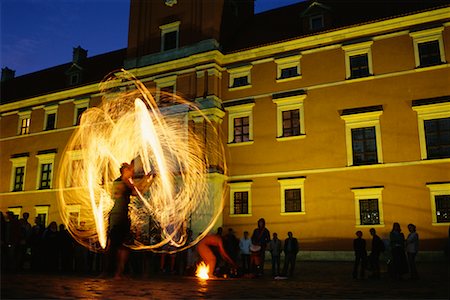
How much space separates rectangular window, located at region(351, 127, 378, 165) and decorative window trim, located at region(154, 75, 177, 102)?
39.7 ft

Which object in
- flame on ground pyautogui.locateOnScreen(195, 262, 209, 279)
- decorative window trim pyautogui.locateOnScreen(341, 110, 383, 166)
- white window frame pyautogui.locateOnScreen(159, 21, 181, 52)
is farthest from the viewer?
white window frame pyautogui.locateOnScreen(159, 21, 181, 52)

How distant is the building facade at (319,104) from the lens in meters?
20.5

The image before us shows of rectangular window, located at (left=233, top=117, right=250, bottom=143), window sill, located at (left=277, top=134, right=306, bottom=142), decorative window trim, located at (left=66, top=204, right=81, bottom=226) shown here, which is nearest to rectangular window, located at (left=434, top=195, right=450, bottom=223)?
window sill, located at (left=277, top=134, right=306, bottom=142)

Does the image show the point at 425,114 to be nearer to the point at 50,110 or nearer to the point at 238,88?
the point at 238,88

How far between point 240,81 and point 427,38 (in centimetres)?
1075

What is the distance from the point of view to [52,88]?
36.8 m

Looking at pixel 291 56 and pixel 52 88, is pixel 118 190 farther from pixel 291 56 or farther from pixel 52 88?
pixel 52 88

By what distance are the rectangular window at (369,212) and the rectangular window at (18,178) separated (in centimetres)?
2639

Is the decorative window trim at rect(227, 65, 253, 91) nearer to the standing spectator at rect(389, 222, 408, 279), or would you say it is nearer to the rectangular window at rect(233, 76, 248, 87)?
the rectangular window at rect(233, 76, 248, 87)

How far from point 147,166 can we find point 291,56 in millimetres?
10826

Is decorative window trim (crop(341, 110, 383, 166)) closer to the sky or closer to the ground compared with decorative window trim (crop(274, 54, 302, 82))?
closer to the ground

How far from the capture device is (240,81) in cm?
2634

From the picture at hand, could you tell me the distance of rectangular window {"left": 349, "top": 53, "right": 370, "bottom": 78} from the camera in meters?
22.7

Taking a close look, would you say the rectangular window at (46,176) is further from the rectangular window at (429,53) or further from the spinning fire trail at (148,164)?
the rectangular window at (429,53)
